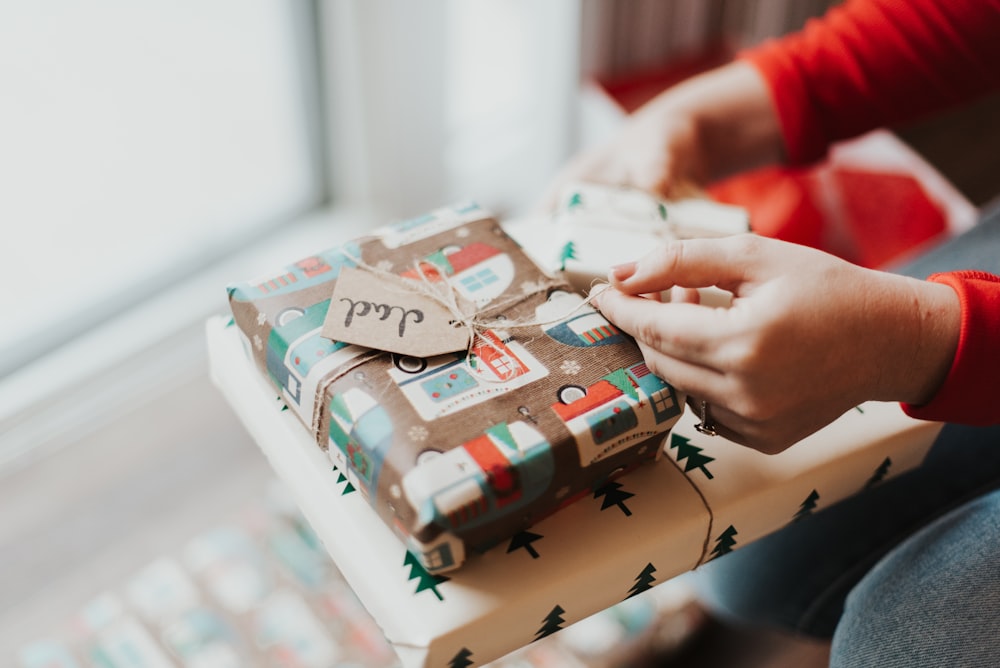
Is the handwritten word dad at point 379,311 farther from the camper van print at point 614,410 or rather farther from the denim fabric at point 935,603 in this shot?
the denim fabric at point 935,603

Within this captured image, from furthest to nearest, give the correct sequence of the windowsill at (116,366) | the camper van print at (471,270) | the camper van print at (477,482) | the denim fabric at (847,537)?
the windowsill at (116,366), the denim fabric at (847,537), the camper van print at (471,270), the camper van print at (477,482)

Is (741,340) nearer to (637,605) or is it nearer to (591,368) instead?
(591,368)

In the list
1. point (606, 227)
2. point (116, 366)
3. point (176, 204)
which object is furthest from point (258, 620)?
point (606, 227)

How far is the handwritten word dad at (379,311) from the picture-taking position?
1.59 ft

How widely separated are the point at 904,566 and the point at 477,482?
305 mm

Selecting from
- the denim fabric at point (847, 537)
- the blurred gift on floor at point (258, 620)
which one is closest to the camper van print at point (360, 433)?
the denim fabric at point (847, 537)

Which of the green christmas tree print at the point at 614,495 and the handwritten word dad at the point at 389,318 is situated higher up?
the handwritten word dad at the point at 389,318

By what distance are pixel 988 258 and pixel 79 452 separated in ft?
3.25

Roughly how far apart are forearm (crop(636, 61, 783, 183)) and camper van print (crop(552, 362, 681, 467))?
28 cm

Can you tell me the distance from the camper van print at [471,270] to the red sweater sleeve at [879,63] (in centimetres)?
33

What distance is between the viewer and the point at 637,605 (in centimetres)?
99

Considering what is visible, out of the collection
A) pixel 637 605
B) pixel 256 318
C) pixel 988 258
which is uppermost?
pixel 256 318

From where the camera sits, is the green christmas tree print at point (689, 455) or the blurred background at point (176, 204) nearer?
the green christmas tree print at point (689, 455)

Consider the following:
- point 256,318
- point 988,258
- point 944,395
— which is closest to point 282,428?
point 256,318
